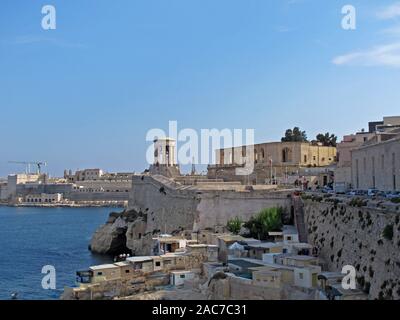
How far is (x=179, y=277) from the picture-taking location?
66.7 ft

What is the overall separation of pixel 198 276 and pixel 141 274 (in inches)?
95.8

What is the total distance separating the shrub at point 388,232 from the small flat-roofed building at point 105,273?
11341 mm

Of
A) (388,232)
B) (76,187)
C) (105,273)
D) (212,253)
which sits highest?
(76,187)

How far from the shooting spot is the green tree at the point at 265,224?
2694 centimetres

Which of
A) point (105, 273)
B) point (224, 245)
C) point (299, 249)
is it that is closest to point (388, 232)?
point (299, 249)

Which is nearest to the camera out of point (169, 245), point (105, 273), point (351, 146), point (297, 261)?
point (297, 261)

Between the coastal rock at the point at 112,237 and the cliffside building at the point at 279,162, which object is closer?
the coastal rock at the point at 112,237

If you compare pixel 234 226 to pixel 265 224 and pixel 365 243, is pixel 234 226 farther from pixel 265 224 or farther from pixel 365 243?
pixel 365 243

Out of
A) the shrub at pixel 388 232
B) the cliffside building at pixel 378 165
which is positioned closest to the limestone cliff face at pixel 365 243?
the shrub at pixel 388 232

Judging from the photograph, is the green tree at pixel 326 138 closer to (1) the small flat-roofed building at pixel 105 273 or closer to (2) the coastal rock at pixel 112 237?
(2) the coastal rock at pixel 112 237

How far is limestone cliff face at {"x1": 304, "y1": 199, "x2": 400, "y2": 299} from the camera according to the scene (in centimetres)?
Result: 1294

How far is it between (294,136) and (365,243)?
38193 millimetres

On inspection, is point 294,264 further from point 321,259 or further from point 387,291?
point 387,291
